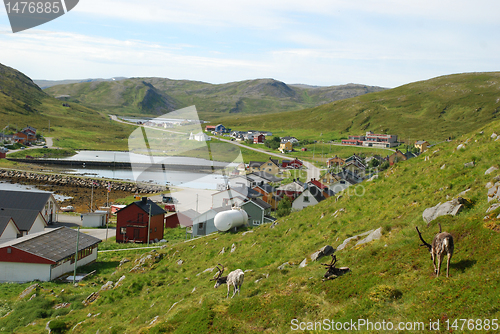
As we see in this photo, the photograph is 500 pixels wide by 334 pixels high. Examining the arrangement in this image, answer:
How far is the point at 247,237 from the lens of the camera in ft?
83.7

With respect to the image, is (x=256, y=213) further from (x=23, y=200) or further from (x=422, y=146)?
(x=422, y=146)

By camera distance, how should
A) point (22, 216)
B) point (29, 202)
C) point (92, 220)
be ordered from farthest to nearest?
point (92, 220) → point (29, 202) → point (22, 216)

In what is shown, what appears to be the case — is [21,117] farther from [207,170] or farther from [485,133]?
[485,133]

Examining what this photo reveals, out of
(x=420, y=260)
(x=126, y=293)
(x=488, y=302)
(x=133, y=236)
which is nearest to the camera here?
(x=488, y=302)

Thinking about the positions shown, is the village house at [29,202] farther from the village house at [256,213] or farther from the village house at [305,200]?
the village house at [305,200]

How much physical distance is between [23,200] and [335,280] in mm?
50963

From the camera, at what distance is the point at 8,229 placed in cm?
4003

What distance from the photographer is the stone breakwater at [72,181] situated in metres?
90.6

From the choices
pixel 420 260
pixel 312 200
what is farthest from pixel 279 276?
pixel 312 200

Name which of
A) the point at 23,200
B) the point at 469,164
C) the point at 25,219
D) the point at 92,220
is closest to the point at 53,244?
the point at 25,219

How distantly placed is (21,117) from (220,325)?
722ft

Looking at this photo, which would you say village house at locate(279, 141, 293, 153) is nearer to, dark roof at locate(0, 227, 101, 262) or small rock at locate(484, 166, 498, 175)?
dark roof at locate(0, 227, 101, 262)

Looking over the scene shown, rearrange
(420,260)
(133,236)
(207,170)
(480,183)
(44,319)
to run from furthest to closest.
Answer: (207,170)
(133,236)
(44,319)
(480,183)
(420,260)

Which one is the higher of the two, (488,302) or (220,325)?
(488,302)
